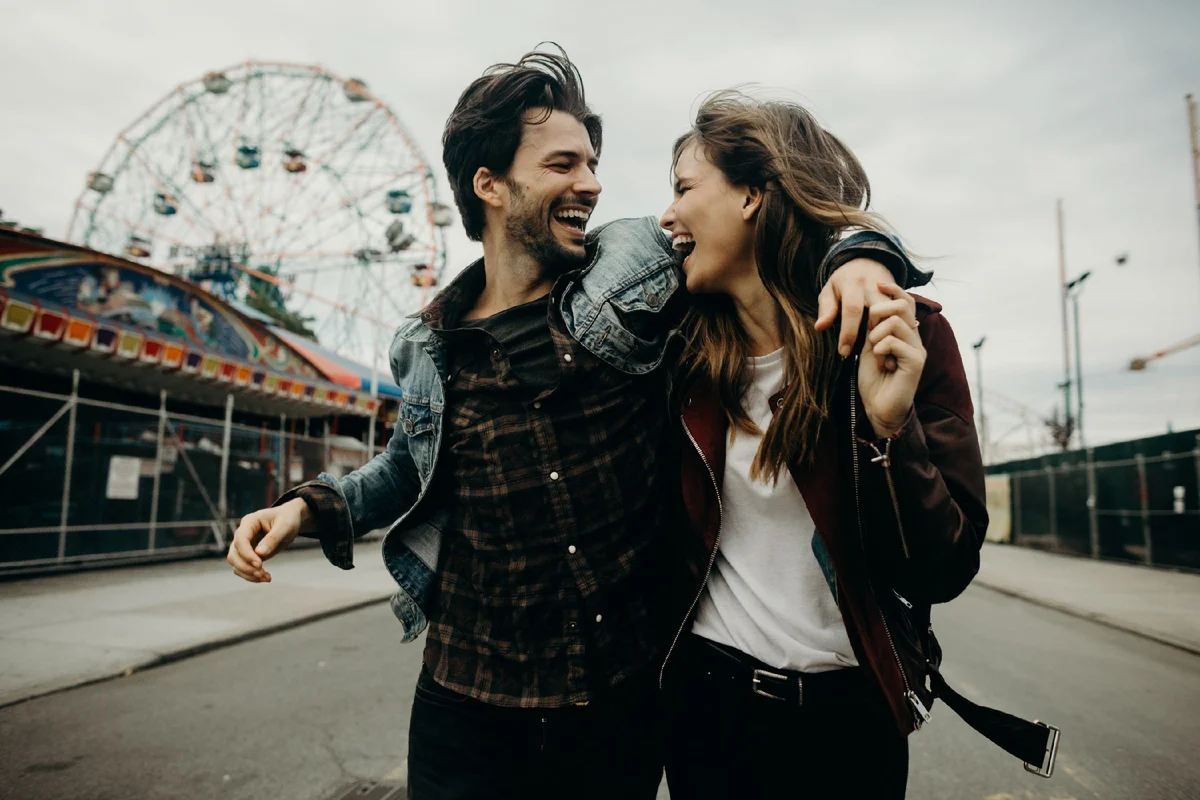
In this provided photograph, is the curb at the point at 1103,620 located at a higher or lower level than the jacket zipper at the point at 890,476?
lower

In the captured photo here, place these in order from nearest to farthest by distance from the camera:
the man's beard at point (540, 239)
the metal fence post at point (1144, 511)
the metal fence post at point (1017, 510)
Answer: the man's beard at point (540, 239), the metal fence post at point (1144, 511), the metal fence post at point (1017, 510)

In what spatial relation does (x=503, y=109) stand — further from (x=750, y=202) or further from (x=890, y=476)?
(x=890, y=476)

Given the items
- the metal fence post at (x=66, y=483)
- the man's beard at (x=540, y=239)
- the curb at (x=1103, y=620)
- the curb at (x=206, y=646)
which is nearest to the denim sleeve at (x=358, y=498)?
the man's beard at (x=540, y=239)

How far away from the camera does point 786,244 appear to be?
5.26 ft

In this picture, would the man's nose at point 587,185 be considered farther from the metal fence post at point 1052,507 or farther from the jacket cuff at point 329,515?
the metal fence post at point 1052,507

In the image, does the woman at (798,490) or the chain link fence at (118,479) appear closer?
the woman at (798,490)

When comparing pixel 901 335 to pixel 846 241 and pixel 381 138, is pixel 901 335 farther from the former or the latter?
pixel 381 138

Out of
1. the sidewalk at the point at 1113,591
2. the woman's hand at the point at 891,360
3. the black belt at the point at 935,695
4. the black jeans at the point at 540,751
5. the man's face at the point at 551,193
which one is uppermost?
the man's face at the point at 551,193

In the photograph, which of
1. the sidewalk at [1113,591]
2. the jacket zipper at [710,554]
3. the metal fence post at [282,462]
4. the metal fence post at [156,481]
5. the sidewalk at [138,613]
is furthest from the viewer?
the metal fence post at [282,462]

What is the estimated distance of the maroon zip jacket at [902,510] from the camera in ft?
4.10

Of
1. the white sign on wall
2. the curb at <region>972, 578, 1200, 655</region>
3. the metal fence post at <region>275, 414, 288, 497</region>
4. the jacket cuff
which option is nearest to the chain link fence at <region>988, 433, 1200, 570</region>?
the curb at <region>972, 578, 1200, 655</region>

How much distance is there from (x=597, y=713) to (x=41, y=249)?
11.0 metres

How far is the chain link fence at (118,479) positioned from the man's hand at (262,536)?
9.14 metres

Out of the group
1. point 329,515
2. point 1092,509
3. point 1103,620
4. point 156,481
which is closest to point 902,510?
point 329,515
